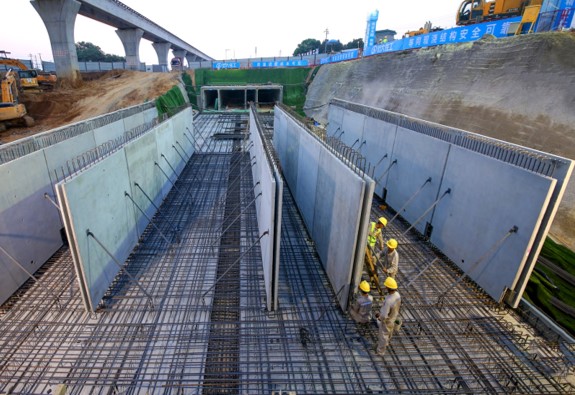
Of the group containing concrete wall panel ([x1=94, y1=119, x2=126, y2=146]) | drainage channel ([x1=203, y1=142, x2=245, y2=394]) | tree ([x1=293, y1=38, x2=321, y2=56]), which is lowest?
drainage channel ([x1=203, y1=142, x2=245, y2=394])

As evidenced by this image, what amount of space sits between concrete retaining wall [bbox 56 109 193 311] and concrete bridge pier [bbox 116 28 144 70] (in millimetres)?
37955

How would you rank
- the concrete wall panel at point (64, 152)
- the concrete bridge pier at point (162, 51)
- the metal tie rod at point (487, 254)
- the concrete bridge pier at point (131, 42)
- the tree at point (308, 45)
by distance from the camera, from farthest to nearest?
the tree at point (308, 45)
the concrete bridge pier at point (162, 51)
the concrete bridge pier at point (131, 42)
the concrete wall panel at point (64, 152)
the metal tie rod at point (487, 254)

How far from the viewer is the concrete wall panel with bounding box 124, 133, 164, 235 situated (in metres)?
7.83

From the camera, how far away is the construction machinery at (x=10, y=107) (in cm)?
2112

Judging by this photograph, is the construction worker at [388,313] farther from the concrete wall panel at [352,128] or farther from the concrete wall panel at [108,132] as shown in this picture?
the concrete wall panel at [108,132]

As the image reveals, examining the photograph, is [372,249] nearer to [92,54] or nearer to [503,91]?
[503,91]

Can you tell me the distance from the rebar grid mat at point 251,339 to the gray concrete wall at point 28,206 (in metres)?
0.43

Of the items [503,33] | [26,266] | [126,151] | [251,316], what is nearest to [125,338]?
[251,316]

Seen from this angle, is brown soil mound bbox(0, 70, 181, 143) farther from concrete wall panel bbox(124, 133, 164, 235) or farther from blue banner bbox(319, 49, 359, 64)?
concrete wall panel bbox(124, 133, 164, 235)

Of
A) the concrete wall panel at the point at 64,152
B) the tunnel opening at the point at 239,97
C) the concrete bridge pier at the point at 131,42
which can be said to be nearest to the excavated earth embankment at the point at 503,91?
the concrete wall panel at the point at 64,152

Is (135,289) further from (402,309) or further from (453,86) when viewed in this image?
(453,86)

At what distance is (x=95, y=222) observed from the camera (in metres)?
5.89

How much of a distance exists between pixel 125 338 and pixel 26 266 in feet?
10.6

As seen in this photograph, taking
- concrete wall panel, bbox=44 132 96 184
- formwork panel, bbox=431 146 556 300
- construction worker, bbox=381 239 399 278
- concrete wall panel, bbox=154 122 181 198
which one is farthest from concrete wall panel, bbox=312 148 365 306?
concrete wall panel, bbox=44 132 96 184
